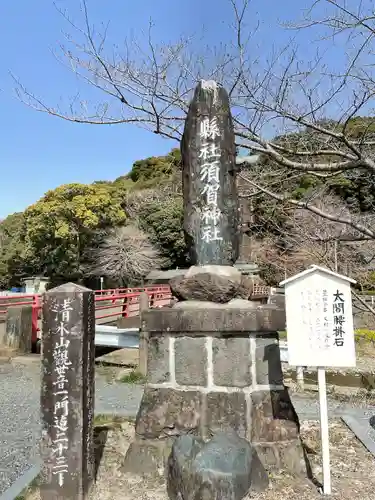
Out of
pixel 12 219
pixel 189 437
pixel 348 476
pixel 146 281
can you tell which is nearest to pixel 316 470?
pixel 348 476

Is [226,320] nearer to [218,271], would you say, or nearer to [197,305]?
[197,305]

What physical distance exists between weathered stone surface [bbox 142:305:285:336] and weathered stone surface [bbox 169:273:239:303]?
154 millimetres

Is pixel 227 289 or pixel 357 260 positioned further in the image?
pixel 357 260

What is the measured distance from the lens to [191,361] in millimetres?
3357

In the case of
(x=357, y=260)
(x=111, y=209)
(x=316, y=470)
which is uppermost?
(x=111, y=209)

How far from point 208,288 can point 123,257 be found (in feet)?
92.2

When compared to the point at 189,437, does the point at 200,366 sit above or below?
above

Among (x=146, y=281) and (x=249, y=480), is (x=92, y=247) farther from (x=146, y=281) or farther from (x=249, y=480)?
(x=249, y=480)

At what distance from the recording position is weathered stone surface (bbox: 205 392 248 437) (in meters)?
3.25

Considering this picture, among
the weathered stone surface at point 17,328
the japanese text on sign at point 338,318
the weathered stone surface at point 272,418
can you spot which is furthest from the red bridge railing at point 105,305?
the japanese text on sign at point 338,318

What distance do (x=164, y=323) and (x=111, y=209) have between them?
28271 millimetres

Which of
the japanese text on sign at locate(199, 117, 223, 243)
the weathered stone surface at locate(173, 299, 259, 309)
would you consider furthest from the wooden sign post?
the japanese text on sign at locate(199, 117, 223, 243)

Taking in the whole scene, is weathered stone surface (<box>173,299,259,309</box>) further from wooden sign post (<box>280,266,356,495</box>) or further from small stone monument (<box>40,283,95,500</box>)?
small stone monument (<box>40,283,95,500</box>)

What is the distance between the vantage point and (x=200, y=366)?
3.35 metres
